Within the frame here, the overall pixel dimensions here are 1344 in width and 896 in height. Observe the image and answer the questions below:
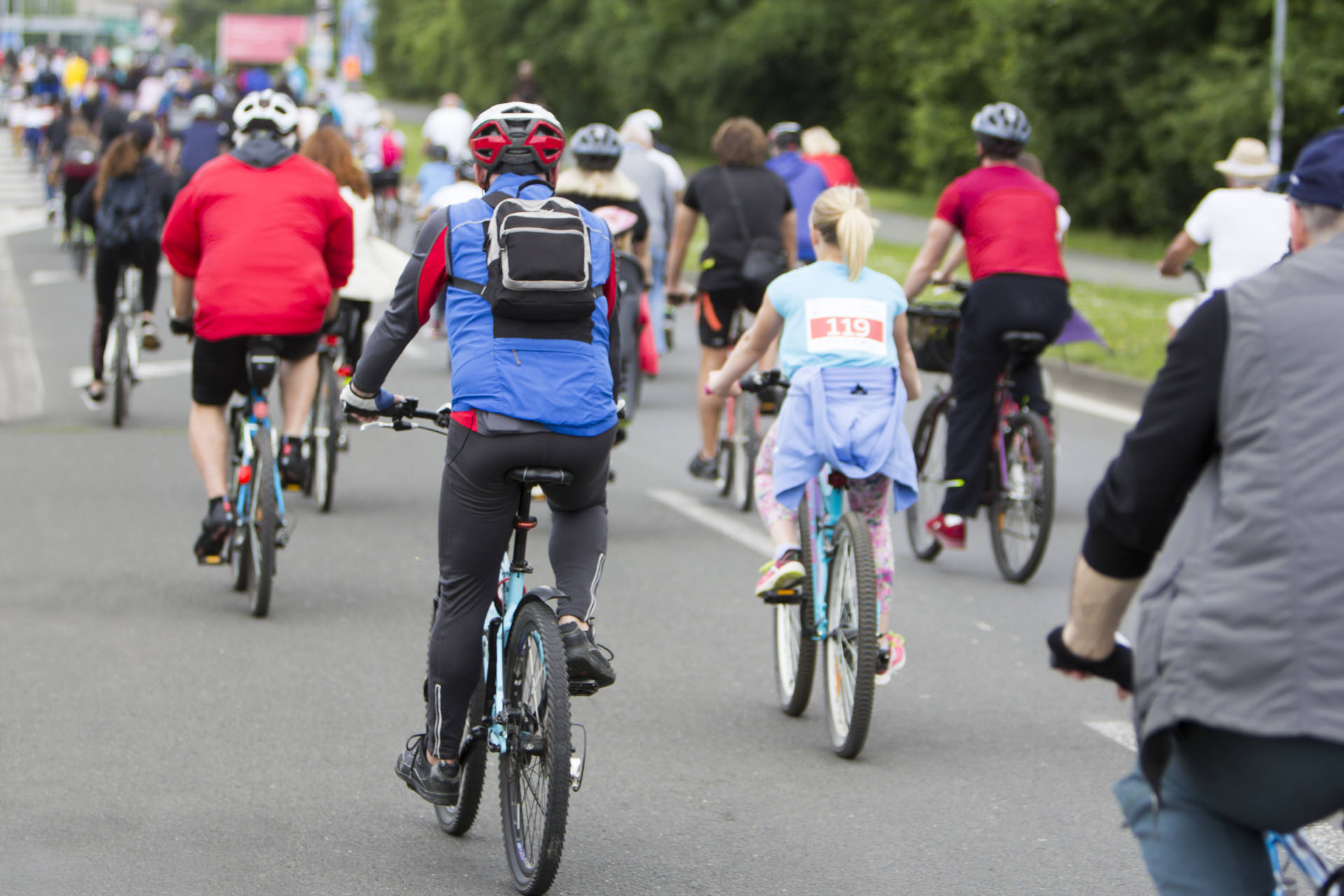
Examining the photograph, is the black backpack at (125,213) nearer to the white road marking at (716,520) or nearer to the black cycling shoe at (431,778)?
the white road marking at (716,520)

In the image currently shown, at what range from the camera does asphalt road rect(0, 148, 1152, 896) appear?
4633 mm

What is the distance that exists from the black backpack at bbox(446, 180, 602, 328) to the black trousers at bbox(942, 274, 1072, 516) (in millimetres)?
4080

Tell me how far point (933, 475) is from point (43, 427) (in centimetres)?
607

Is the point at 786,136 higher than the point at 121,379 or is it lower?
higher

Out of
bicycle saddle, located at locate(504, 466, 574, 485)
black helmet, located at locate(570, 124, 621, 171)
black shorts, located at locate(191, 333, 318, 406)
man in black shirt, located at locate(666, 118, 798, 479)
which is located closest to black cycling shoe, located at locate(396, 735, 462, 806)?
bicycle saddle, located at locate(504, 466, 574, 485)

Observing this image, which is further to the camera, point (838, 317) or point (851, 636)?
point (838, 317)

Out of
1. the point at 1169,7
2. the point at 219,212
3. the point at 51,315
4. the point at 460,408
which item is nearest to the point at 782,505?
the point at 460,408

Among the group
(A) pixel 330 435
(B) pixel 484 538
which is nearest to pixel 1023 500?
(A) pixel 330 435

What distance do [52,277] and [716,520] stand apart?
14397 millimetres

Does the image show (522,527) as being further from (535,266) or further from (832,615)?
(832,615)

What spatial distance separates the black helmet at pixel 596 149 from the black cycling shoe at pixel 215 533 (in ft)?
11.8

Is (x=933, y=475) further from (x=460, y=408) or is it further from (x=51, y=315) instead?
(x=51, y=315)

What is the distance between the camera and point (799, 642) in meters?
6.08

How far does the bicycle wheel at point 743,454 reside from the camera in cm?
932
